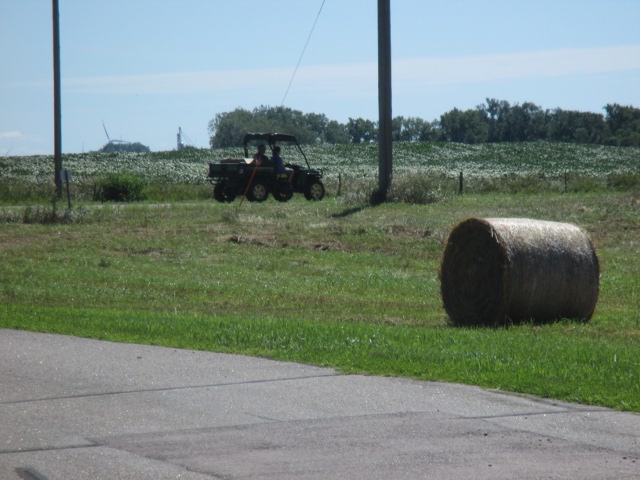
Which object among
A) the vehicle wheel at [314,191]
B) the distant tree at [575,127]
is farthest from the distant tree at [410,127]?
the vehicle wheel at [314,191]

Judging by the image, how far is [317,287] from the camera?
1911 cm

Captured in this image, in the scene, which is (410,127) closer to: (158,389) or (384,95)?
(384,95)

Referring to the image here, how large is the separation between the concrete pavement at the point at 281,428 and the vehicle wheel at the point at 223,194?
2859 cm

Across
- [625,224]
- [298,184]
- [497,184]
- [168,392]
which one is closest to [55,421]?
[168,392]

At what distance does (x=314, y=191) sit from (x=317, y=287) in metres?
21.6

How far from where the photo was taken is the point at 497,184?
4784 centimetres

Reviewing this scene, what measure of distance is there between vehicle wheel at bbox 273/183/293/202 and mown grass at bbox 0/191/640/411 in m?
2.88

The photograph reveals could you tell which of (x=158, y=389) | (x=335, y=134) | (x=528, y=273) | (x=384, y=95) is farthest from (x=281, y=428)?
(x=335, y=134)

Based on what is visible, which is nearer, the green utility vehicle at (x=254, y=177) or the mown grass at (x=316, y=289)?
the mown grass at (x=316, y=289)

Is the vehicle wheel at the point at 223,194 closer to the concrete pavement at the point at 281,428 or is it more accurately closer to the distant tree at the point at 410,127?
the concrete pavement at the point at 281,428

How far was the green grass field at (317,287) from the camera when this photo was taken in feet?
34.3

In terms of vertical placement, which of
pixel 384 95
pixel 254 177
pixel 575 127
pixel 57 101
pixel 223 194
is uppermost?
pixel 575 127

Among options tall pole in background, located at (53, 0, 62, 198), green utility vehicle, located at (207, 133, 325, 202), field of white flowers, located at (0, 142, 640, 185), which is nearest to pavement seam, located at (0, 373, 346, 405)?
green utility vehicle, located at (207, 133, 325, 202)

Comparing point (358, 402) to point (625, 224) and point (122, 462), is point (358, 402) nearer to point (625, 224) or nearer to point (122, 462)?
point (122, 462)
